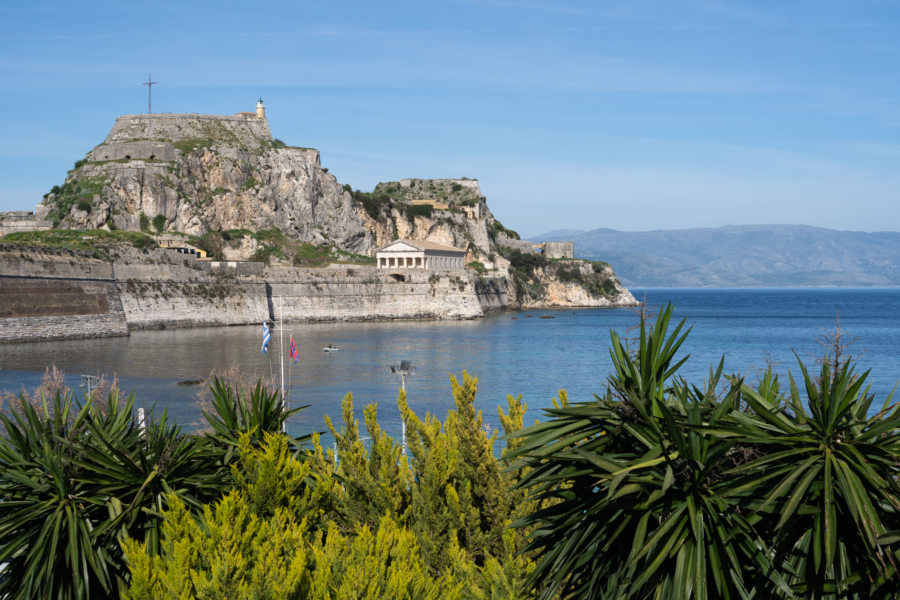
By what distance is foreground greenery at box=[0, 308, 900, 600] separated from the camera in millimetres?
5602

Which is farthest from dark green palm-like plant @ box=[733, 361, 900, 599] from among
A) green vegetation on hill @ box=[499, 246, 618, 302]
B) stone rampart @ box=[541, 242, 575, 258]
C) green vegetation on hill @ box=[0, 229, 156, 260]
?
stone rampart @ box=[541, 242, 575, 258]

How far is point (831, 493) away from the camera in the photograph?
5.36 meters

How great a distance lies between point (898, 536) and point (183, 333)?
63.5 meters

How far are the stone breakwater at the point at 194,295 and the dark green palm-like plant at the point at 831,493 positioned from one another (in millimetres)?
53664

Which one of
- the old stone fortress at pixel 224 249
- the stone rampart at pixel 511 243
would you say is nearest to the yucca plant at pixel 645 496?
the old stone fortress at pixel 224 249

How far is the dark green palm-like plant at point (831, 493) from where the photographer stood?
534 centimetres

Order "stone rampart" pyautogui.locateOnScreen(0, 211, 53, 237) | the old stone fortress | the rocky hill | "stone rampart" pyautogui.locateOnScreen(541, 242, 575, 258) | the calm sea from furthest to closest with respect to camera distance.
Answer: "stone rampart" pyautogui.locateOnScreen(541, 242, 575, 258) → the rocky hill → "stone rampart" pyautogui.locateOnScreen(0, 211, 53, 237) → the old stone fortress → the calm sea

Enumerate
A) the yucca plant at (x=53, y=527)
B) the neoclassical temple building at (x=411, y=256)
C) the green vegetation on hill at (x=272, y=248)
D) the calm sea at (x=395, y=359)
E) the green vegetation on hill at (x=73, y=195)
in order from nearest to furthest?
1. the yucca plant at (x=53, y=527)
2. the calm sea at (x=395, y=359)
3. the green vegetation on hill at (x=73, y=195)
4. the green vegetation on hill at (x=272, y=248)
5. the neoclassical temple building at (x=411, y=256)

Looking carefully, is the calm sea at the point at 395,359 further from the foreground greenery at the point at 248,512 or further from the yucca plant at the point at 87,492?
the foreground greenery at the point at 248,512

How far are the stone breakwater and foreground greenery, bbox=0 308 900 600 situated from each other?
49016 mm

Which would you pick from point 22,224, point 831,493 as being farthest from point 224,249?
point 831,493

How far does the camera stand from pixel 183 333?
211ft

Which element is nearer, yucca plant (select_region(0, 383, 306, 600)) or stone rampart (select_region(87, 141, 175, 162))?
yucca plant (select_region(0, 383, 306, 600))

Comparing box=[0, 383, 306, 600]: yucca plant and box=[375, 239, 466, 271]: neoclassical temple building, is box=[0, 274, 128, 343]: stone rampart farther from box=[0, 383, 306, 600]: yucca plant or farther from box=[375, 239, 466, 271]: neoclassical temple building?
box=[0, 383, 306, 600]: yucca plant
